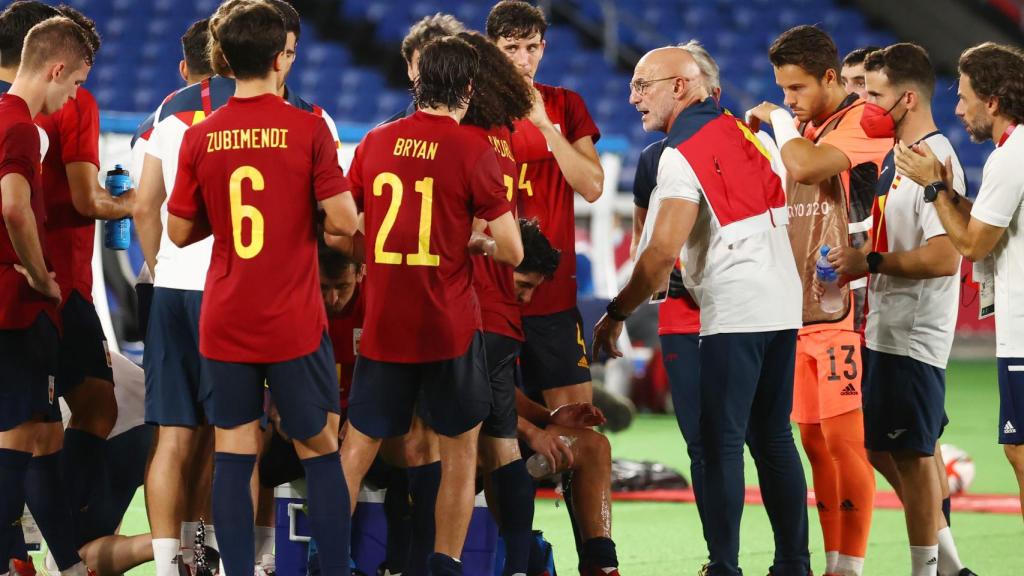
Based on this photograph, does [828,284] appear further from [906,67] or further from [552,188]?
[552,188]

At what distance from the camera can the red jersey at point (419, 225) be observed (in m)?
4.59

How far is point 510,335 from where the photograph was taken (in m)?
5.29

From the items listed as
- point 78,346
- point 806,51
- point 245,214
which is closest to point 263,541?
point 78,346

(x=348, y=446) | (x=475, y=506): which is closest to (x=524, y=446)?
(x=475, y=506)

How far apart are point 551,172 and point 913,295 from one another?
1.60 m

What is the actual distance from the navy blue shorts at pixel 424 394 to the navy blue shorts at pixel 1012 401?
191cm

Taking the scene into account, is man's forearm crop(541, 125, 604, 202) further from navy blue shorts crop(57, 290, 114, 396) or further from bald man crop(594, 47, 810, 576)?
navy blue shorts crop(57, 290, 114, 396)

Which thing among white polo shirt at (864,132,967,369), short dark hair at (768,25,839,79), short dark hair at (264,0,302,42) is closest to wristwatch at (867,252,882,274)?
white polo shirt at (864,132,967,369)

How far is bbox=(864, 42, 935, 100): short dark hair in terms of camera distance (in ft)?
17.9

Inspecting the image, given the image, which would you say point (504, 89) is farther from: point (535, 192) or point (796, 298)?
point (796, 298)

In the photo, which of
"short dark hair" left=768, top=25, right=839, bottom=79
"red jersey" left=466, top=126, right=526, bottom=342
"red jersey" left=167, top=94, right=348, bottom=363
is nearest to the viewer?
"red jersey" left=167, top=94, right=348, bottom=363

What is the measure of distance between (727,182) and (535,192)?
1.08 meters

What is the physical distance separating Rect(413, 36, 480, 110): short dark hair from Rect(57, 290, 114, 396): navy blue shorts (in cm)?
171

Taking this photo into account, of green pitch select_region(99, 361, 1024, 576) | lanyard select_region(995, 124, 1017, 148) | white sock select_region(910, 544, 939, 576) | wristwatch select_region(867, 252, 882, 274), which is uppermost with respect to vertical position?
lanyard select_region(995, 124, 1017, 148)
